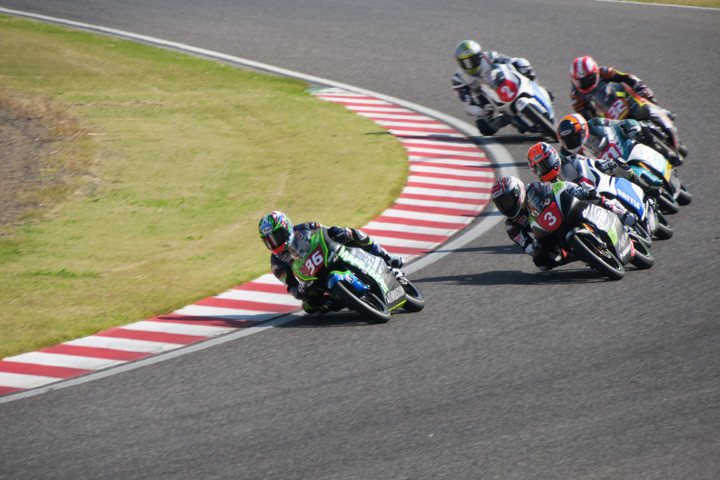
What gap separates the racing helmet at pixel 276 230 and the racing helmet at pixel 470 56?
848 cm

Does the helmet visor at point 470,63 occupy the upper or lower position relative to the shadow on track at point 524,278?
upper

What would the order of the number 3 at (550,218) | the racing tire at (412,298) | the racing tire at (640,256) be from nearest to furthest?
1. the racing tire at (412,298)
2. the number 3 at (550,218)
3. the racing tire at (640,256)

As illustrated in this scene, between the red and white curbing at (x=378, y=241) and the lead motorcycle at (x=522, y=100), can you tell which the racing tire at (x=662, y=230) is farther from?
the lead motorcycle at (x=522, y=100)

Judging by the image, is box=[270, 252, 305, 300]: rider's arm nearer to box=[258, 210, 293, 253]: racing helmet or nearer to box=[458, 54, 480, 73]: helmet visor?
box=[258, 210, 293, 253]: racing helmet

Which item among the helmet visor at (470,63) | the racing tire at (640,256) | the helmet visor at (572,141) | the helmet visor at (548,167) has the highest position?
the helmet visor at (470,63)

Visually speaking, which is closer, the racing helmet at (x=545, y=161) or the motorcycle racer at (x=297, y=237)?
the motorcycle racer at (x=297, y=237)

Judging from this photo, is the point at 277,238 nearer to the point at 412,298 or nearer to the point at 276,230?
the point at 276,230

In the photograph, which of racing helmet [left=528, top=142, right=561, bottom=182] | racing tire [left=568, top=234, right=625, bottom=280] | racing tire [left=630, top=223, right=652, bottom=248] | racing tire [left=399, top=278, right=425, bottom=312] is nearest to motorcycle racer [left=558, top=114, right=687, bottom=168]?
racing helmet [left=528, top=142, right=561, bottom=182]

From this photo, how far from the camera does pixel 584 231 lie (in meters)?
10.8

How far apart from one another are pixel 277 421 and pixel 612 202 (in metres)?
5.24

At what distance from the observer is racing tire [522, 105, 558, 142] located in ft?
57.1

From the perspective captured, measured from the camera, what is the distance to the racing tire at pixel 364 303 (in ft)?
33.3

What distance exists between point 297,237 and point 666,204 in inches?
220

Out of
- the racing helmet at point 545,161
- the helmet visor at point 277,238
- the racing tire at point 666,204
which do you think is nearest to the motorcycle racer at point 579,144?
the racing tire at point 666,204
